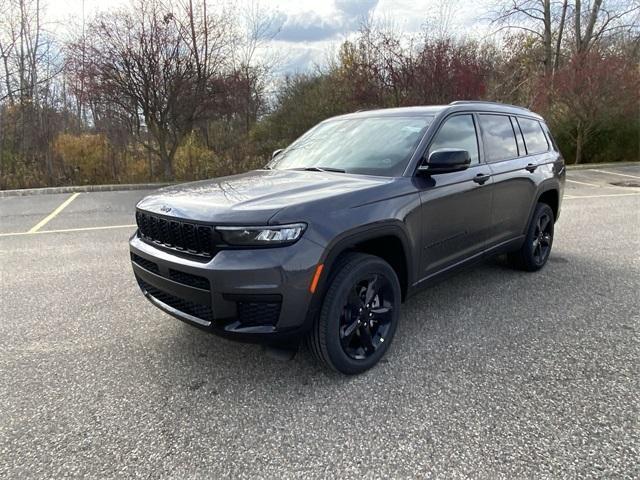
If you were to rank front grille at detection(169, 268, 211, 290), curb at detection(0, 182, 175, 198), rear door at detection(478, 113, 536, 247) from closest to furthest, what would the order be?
front grille at detection(169, 268, 211, 290), rear door at detection(478, 113, 536, 247), curb at detection(0, 182, 175, 198)

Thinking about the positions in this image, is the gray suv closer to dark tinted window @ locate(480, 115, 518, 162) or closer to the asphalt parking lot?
dark tinted window @ locate(480, 115, 518, 162)

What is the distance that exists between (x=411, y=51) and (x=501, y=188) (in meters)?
13.9

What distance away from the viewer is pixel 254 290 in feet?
7.62

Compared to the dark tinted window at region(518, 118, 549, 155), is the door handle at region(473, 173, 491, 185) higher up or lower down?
lower down

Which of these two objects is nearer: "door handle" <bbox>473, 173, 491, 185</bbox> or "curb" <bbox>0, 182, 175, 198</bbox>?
"door handle" <bbox>473, 173, 491, 185</bbox>

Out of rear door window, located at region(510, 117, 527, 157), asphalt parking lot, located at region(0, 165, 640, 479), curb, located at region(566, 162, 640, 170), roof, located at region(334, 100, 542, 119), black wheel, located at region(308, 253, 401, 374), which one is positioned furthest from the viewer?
curb, located at region(566, 162, 640, 170)

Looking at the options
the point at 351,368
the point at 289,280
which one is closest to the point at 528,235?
the point at 351,368

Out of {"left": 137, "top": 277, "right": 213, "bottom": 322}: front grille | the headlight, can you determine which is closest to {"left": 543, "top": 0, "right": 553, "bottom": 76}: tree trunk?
the headlight

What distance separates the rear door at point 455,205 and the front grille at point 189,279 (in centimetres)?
159

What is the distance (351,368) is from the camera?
2742mm

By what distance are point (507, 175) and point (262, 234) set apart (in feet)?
8.93

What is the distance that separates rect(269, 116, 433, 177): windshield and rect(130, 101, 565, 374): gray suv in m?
0.01

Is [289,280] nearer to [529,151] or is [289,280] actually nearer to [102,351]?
[102,351]

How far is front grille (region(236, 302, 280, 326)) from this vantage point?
93.3 inches
